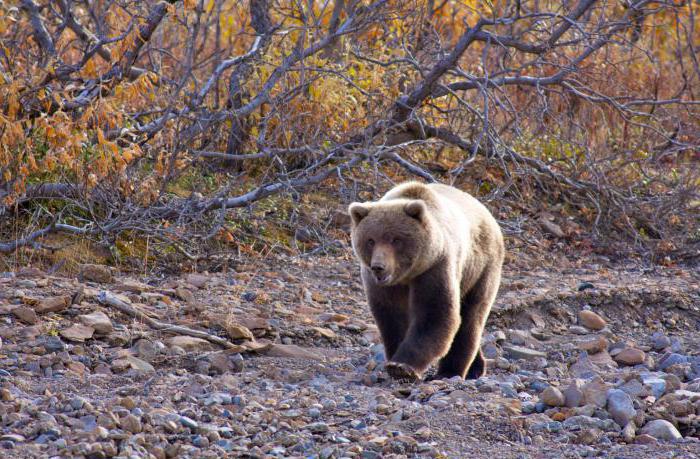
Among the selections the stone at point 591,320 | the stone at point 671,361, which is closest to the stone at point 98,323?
the stone at point 671,361

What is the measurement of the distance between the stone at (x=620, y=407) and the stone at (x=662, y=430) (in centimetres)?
9

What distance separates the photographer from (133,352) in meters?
5.82

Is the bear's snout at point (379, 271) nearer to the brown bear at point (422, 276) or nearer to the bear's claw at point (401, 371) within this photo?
the brown bear at point (422, 276)

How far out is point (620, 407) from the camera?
4.59m

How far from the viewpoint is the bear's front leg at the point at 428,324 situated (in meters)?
5.42

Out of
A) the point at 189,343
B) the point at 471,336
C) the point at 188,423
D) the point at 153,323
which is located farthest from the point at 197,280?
the point at 188,423

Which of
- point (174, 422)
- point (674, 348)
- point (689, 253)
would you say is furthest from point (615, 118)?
point (174, 422)

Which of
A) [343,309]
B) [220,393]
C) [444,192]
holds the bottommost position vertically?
[343,309]

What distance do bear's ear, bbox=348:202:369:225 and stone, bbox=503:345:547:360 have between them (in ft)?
5.51

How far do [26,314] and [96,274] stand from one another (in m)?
1.25

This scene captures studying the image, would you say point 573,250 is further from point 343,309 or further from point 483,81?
point 343,309

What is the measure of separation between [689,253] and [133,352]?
6.82 m

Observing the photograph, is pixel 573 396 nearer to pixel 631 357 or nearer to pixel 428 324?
pixel 428 324

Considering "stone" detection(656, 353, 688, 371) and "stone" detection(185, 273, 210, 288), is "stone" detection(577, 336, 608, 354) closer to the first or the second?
"stone" detection(656, 353, 688, 371)
